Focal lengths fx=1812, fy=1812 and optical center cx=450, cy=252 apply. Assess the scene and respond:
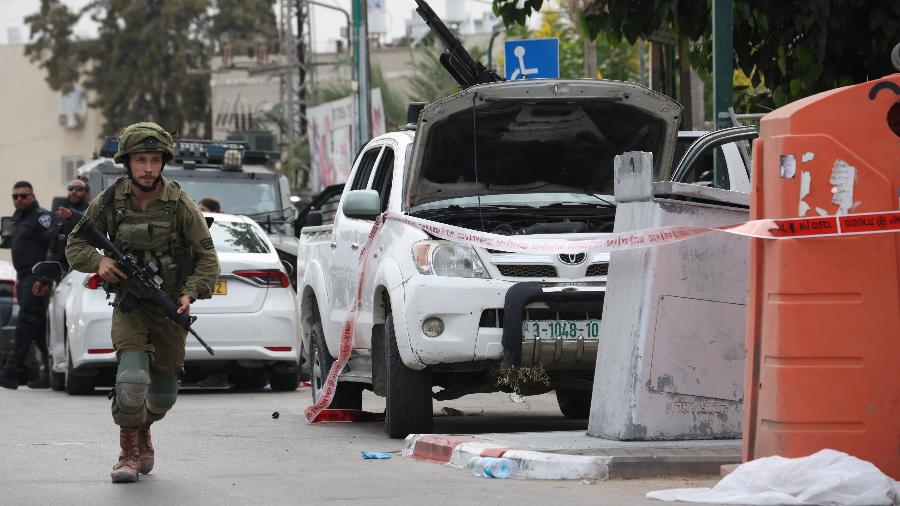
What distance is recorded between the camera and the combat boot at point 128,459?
27.1 feet

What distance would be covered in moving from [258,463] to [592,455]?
196cm

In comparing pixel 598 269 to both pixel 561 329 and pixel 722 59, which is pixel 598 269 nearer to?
pixel 561 329

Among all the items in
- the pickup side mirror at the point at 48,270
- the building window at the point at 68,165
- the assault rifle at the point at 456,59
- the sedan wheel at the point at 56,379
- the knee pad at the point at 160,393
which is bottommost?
the building window at the point at 68,165

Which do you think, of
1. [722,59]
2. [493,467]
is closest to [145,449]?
[493,467]

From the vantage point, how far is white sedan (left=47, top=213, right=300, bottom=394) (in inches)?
596

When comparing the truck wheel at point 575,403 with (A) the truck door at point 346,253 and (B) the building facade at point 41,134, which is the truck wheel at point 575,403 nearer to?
(A) the truck door at point 346,253

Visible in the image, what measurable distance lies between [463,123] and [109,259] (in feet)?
9.32

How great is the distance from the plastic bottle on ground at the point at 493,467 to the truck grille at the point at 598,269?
78.5 inches

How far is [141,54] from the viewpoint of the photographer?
6712 cm

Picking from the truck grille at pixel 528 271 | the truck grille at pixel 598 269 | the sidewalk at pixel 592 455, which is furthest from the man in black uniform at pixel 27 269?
the sidewalk at pixel 592 455

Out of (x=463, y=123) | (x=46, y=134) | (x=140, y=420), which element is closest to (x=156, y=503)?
(x=140, y=420)

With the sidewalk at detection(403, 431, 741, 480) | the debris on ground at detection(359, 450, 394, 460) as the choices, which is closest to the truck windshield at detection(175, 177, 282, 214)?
the debris on ground at detection(359, 450, 394, 460)

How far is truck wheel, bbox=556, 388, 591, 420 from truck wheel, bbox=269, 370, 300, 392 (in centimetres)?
450

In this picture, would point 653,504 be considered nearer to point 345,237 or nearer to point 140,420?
point 140,420
